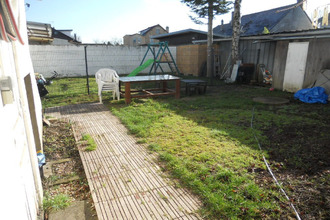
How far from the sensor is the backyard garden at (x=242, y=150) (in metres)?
2.24

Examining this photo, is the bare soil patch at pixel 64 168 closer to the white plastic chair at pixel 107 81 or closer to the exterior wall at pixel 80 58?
the white plastic chair at pixel 107 81

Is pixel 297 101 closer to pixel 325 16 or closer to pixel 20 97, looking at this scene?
pixel 325 16

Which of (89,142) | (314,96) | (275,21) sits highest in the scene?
(275,21)

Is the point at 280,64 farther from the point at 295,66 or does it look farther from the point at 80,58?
the point at 80,58

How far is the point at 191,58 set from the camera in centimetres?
1360

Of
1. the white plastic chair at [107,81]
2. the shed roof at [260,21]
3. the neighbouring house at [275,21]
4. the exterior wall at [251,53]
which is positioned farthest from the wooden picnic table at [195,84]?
the shed roof at [260,21]

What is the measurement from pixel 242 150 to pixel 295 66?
6.10m

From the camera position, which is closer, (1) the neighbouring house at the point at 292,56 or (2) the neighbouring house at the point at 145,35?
(1) the neighbouring house at the point at 292,56

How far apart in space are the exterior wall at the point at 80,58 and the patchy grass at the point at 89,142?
9672mm

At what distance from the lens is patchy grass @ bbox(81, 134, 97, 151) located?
3.55 m

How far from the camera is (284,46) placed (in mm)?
8297

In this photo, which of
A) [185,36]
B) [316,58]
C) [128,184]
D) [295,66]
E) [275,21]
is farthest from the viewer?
[185,36]

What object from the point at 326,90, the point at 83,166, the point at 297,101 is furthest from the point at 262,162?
the point at 326,90

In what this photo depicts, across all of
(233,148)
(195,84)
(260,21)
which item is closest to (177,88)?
(195,84)
